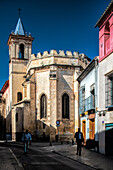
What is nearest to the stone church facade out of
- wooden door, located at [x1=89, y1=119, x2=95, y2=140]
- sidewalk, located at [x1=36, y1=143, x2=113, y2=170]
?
wooden door, located at [x1=89, y1=119, x2=95, y2=140]

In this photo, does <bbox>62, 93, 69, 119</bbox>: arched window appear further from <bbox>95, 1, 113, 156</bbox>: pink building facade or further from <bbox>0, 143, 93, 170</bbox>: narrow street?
<bbox>0, 143, 93, 170</bbox>: narrow street

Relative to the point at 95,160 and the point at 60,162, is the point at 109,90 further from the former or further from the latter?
the point at 60,162

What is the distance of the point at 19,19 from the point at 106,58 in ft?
101

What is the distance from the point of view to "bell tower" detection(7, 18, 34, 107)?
38.1m

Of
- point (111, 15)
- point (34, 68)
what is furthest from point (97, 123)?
point (34, 68)

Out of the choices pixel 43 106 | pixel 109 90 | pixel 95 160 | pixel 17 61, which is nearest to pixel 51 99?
pixel 43 106

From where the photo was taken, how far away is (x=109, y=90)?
1489cm

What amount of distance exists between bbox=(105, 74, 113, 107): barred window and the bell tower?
24.1m

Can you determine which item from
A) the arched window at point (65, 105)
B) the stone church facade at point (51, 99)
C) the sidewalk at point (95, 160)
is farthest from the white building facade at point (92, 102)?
the arched window at point (65, 105)

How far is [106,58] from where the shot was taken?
50.1ft

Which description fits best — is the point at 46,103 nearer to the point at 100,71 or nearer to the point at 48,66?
the point at 48,66

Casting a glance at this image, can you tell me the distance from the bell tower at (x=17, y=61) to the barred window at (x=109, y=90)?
2413 centimetres

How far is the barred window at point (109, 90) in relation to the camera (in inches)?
580

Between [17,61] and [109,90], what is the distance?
83.2 feet
